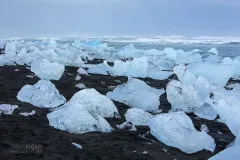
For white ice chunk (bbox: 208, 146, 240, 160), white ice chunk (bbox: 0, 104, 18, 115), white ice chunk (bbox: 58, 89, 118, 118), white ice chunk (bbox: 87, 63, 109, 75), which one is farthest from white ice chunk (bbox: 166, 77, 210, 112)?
white ice chunk (bbox: 87, 63, 109, 75)

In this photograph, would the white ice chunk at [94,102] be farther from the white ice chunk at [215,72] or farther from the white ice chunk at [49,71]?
the white ice chunk at [215,72]

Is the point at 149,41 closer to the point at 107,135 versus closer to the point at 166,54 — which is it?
the point at 166,54

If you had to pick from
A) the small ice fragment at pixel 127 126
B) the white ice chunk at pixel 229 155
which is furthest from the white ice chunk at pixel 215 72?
the white ice chunk at pixel 229 155

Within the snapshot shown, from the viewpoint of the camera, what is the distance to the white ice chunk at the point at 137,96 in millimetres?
3365

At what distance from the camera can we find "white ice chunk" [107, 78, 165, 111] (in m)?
3.36

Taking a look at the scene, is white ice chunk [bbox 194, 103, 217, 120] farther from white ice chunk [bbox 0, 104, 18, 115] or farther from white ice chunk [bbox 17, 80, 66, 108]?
white ice chunk [bbox 0, 104, 18, 115]

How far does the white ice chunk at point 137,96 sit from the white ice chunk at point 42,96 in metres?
0.75

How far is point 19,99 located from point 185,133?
6.05ft

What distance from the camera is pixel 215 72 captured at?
5.15m

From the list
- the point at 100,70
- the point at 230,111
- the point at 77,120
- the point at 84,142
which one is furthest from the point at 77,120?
the point at 100,70

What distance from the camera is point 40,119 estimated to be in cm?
271

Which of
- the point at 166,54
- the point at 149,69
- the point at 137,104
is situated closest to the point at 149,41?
the point at 166,54

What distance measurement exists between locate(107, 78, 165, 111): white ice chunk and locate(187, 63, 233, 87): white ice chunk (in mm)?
1650

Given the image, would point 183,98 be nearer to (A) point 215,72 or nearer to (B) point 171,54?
(A) point 215,72
